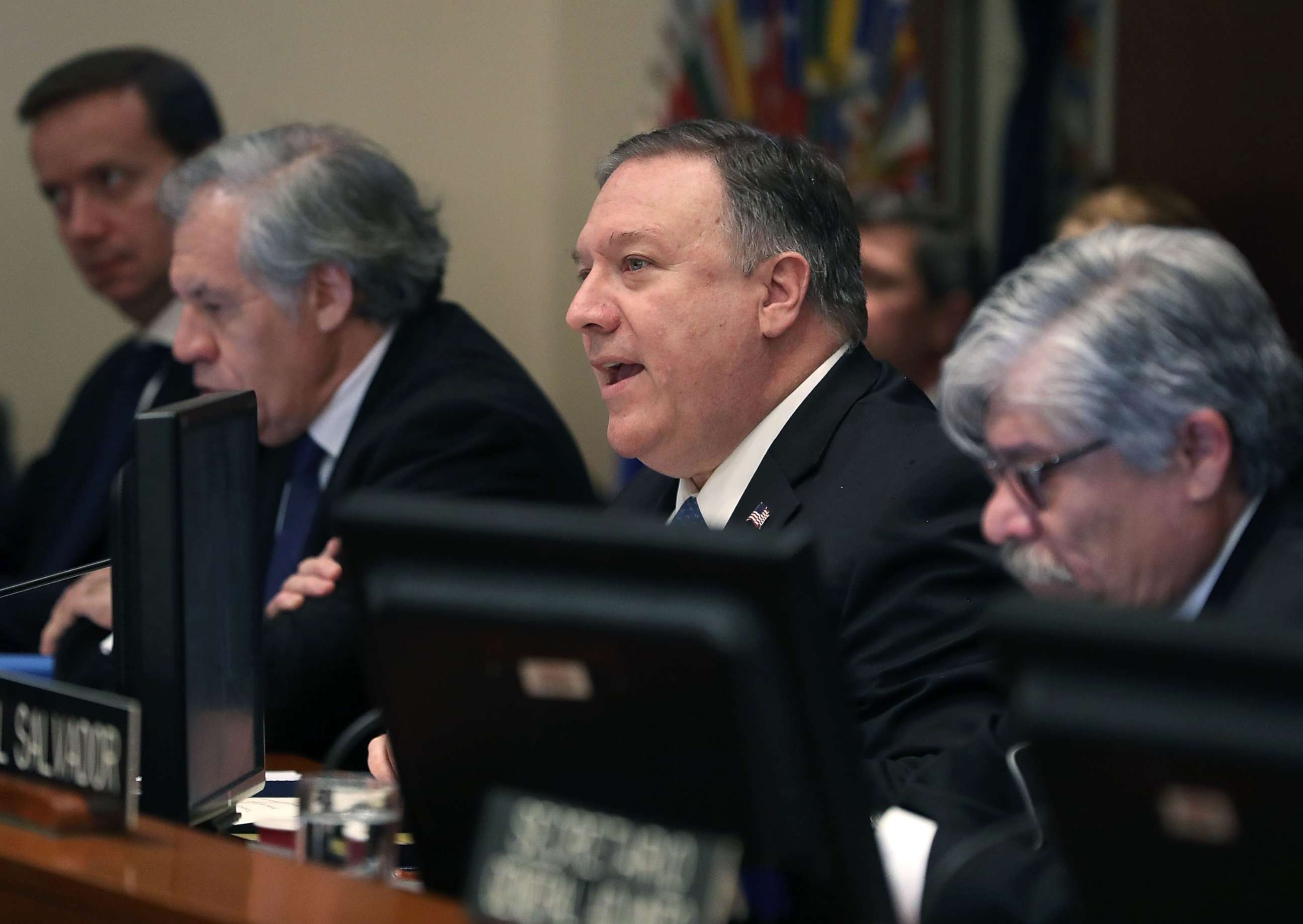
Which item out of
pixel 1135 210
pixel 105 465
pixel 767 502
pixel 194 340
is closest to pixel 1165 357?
pixel 767 502

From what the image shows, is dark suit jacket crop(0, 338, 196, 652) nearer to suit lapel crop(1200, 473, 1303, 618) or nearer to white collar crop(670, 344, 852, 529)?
white collar crop(670, 344, 852, 529)

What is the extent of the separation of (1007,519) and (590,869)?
68cm

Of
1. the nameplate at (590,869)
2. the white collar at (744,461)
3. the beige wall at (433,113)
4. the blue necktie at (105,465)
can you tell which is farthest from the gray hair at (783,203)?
the beige wall at (433,113)

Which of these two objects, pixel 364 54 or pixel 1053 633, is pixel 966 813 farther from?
pixel 364 54

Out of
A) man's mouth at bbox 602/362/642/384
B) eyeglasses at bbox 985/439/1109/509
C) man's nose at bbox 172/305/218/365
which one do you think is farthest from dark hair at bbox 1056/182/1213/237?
eyeglasses at bbox 985/439/1109/509

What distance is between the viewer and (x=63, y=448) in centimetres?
379

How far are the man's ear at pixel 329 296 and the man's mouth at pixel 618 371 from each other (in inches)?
34.6

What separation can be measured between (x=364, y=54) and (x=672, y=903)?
Answer: 4.39m

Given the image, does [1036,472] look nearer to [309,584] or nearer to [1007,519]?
[1007,519]

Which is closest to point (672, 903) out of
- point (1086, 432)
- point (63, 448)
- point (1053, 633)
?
point (1053, 633)

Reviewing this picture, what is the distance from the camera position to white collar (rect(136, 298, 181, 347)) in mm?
3783

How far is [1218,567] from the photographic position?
5.21 ft

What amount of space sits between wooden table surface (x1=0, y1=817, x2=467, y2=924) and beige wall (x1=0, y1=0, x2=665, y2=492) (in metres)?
3.74

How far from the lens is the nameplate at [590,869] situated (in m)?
1.08
